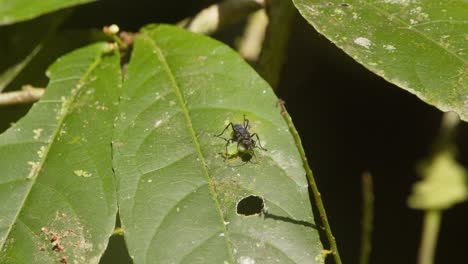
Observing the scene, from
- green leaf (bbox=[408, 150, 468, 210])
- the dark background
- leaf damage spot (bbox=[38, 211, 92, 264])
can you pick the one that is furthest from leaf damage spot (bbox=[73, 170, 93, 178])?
the dark background

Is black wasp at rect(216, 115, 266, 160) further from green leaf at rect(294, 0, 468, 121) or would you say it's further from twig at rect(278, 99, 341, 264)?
green leaf at rect(294, 0, 468, 121)

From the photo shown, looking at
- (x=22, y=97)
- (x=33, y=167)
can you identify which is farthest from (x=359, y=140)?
(x=33, y=167)

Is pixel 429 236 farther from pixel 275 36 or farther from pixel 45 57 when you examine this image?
pixel 45 57

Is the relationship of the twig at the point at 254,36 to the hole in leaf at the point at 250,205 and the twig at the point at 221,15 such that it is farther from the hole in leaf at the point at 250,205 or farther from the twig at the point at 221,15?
the hole in leaf at the point at 250,205

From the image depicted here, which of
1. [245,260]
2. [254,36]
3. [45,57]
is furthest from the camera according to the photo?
[254,36]

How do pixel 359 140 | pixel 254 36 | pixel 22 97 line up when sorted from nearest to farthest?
pixel 22 97 < pixel 254 36 < pixel 359 140

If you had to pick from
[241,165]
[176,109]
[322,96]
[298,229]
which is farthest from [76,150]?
[322,96]

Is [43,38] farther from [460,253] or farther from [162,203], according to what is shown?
[460,253]
